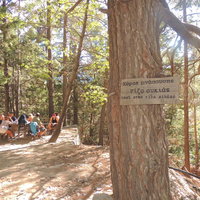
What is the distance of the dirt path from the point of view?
3.99 m

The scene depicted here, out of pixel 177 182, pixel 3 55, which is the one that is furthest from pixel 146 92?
pixel 3 55

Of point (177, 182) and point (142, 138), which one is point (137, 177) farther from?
point (177, 182)

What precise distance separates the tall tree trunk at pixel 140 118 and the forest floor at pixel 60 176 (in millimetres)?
1670

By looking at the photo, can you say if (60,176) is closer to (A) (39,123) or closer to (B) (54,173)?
(B) (54,173)

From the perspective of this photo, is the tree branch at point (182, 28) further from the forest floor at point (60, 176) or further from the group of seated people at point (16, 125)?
the group of seated people at point (16, 125)

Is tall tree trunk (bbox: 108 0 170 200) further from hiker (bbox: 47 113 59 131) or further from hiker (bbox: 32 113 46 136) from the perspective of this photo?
hiker (bbox: 47 113 59 131)

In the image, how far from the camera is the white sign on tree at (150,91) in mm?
2133

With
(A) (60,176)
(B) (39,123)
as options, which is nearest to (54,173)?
(A) (60,176)

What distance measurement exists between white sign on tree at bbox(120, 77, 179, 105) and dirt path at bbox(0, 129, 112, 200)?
230 centimetres

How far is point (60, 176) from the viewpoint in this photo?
193 inches

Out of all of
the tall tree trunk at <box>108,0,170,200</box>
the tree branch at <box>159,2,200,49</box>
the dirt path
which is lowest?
the dirt path

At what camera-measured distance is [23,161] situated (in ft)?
20.8

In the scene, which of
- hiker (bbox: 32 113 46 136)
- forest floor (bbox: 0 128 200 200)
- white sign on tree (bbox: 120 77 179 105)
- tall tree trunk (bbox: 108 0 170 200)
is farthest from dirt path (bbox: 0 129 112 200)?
white sign on tree (bbox: 120 77 179 105)

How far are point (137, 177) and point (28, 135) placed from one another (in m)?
9.11
